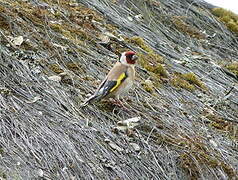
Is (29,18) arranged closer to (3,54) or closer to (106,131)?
(3,54)

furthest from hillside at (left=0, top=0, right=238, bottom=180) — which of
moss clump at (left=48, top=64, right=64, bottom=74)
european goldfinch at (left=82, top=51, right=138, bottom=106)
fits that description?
european goldfinch at (left=82, top=51, right=138, bottom=106)

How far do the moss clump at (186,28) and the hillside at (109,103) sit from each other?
22 millimetres

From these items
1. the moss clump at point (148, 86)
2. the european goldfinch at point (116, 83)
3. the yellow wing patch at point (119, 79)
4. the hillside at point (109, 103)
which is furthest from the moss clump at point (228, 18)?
the yellow wing patch at point (119, 79)

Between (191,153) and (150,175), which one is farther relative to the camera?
(191,153)

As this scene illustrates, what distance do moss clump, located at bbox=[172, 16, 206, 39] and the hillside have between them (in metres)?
0.02

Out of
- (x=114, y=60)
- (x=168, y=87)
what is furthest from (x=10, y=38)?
(x=168, y=87)

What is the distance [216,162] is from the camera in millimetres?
6000

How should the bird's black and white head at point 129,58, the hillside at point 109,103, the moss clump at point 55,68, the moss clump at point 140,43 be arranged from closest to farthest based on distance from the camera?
1. the hillside at point 109,103
2. the moss clump at point 55,68
3. the bird's black and white head at point 129,58
4. the moss clump at point 140,43

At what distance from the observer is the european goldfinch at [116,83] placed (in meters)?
6.40

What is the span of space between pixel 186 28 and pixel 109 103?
322cm

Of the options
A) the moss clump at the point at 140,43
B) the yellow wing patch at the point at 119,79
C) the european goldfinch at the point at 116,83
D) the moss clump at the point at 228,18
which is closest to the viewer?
the european goldfinch at the point at 116,83

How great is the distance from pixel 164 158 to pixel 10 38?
91.1 inches

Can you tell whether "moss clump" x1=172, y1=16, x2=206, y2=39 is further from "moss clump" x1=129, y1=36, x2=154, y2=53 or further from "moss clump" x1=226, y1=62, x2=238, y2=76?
"moss clump" x1=129, y1=36, x2=154, y2=53

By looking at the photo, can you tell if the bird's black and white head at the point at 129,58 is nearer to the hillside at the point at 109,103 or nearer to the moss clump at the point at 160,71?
the hillside at the point at 109,103
